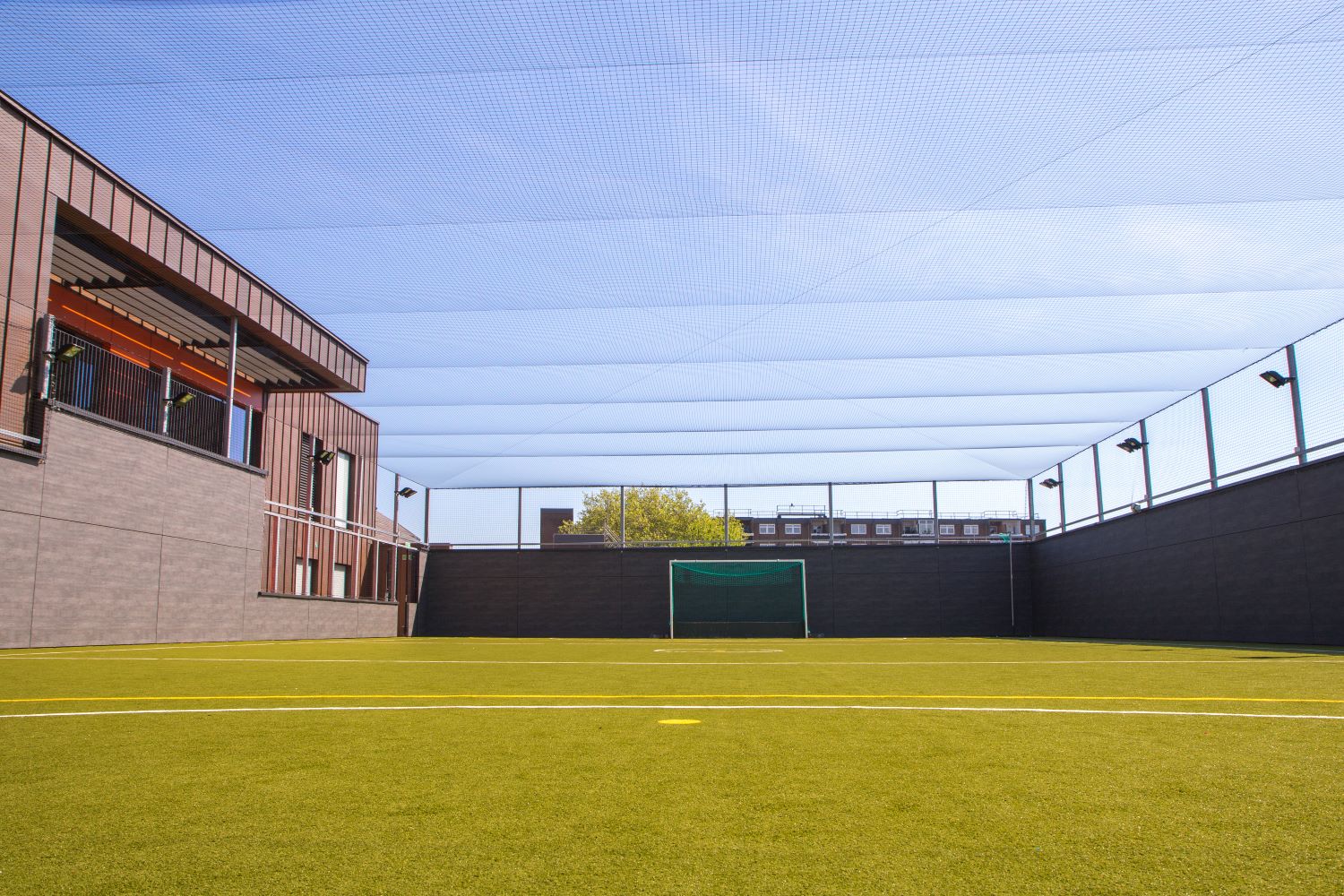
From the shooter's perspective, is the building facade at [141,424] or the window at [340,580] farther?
the window at [340,580]

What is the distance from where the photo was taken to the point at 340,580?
17516 millimetres

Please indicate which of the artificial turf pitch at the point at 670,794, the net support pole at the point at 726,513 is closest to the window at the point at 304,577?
the net support pole at the point at 726,513

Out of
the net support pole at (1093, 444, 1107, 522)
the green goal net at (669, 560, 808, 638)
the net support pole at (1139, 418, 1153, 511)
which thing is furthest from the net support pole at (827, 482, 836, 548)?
the net support pole at (1139, 418, 1153, 511)

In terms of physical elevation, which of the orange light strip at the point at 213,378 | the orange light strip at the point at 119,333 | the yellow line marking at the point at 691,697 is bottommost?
the yellow line marking at the point at 691,697

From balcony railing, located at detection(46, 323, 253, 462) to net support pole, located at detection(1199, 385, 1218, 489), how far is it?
14057 millimetres

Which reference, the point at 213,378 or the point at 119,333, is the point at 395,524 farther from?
the point at 119,333

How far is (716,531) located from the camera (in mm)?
23188

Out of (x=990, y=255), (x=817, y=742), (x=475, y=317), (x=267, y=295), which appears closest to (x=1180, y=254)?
(x=990, y=255)

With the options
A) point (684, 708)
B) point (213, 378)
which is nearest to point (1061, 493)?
point (213, 378)

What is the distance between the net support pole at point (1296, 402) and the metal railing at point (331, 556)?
13824 millimetres

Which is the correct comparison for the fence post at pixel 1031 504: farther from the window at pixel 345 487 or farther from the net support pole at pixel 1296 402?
the window at pixel 345 487

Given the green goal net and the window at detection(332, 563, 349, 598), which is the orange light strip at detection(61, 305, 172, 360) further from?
the green goal net

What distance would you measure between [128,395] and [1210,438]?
14656 millimetres

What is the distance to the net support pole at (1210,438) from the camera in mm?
13492
